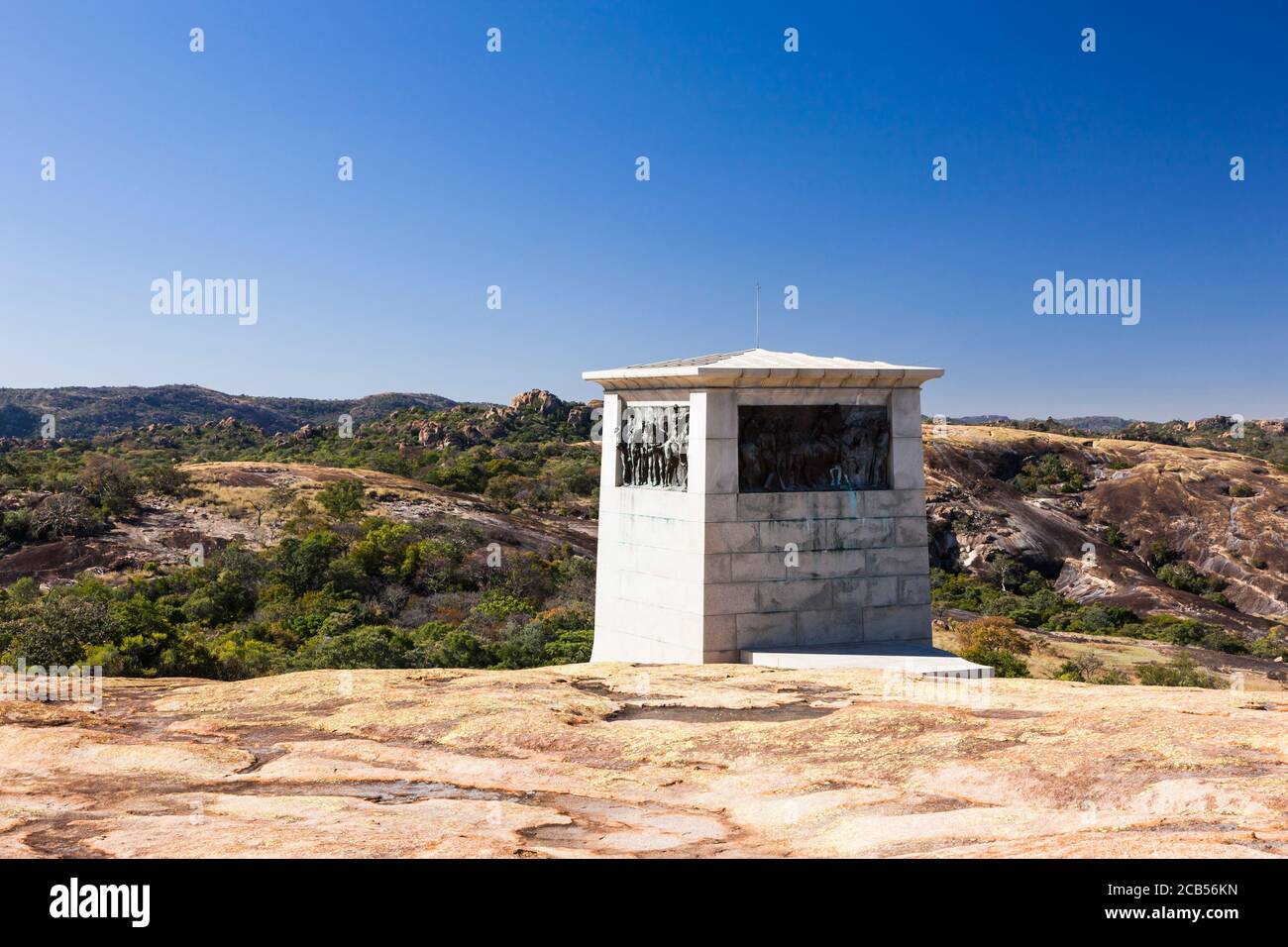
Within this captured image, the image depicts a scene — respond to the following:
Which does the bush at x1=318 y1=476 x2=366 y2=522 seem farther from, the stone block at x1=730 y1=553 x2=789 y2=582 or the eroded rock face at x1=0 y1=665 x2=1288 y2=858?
the eroded rock face at x1=0 y1=665 x2=1288 y2=858

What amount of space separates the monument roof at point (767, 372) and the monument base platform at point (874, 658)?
3.01 metres

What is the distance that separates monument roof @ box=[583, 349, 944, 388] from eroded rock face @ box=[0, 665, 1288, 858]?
13.3ft

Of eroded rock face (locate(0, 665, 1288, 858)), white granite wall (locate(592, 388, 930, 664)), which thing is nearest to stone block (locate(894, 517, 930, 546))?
white granite wall (locate(592, 388, 930, 664))

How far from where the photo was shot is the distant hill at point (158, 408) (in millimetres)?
105625

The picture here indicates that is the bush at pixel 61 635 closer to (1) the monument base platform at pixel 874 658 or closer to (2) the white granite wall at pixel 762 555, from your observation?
(2) the white granite wall at pixel 762 555

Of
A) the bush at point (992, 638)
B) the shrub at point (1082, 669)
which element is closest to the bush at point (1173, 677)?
the shrub at point (1082, 669)

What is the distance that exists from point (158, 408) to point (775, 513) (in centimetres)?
12337

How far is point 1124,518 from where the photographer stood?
186 feet

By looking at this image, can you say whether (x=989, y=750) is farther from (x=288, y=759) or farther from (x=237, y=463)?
(x=237, y=463)

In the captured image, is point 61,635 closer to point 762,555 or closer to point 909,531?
point 762,555

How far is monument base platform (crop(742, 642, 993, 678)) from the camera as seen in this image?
10422 mm

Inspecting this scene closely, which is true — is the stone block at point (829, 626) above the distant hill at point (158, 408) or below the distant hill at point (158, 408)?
below
